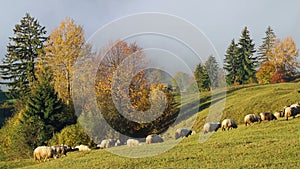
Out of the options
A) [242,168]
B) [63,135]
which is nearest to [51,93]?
[63,135]

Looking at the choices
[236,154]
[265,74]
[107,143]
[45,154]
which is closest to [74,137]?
[107,143]

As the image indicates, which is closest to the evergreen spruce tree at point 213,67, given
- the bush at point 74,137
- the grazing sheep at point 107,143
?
the grazing sheep at point 107,143

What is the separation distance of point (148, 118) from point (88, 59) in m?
16.7

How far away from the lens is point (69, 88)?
165 feet

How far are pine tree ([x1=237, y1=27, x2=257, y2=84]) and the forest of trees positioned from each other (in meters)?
6.89

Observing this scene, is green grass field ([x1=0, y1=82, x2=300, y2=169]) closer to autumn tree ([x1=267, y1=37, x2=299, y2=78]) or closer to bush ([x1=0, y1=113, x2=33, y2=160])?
bush ([x1=0, y1=113, x2=33, y2=160])

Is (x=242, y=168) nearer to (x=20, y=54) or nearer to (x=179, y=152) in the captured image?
(x=179, y=152)

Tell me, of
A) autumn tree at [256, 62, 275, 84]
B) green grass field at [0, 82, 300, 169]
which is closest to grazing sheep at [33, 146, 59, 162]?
green grass field at [0, 82, 300, 169]

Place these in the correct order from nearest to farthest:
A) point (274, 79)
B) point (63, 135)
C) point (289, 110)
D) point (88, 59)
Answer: point (289, 110) < point (63, 135) < point (88, 59) < point (274, 79)

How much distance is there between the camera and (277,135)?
22172mm

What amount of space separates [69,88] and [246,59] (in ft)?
171

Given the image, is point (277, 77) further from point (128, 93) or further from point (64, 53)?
point (128, 93)

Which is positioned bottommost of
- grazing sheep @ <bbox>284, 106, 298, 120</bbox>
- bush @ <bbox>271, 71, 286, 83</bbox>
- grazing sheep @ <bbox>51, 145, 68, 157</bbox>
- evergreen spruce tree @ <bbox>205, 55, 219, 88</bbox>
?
grazing sheep @ <bbox>51, 145, 68, 157</bbox>

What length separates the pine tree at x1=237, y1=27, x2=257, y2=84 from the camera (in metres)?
88.9
